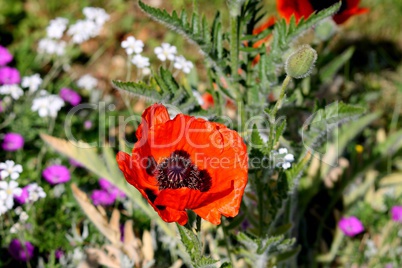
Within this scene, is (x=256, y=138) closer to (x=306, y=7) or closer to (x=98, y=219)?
(x=306, y=7)

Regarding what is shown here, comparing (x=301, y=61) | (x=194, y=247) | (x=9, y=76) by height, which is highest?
(x=301, y=61)

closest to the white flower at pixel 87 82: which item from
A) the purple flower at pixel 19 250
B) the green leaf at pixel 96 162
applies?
the green leaf at pixel 96 162

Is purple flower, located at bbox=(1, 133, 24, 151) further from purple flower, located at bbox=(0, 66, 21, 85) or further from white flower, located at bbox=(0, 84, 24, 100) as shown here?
purple flower, located at bbox=(0, 66, 21, 85)

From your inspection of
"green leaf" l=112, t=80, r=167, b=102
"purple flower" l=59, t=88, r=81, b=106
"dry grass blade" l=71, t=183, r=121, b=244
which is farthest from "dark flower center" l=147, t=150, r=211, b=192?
"purple flower" l=59, t=88, r=81, b=106

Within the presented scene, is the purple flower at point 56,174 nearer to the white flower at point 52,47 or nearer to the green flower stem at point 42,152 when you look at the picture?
the green flower stem at point 42,152

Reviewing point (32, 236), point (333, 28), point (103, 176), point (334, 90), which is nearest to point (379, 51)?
point (334, 90)

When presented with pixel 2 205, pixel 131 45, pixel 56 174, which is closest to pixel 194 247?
pixel 2 205

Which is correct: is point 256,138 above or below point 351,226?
above
